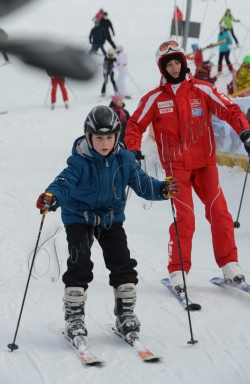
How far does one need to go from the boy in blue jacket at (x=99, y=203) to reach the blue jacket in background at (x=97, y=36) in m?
3.00

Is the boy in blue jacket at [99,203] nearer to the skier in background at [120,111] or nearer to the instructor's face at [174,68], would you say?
the instructor's face at [174,68]

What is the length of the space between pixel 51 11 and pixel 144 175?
3.57 meters

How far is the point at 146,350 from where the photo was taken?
3926mm

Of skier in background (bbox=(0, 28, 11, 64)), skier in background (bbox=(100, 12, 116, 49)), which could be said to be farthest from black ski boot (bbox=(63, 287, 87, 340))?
skier in background (bbox=(0, 28, 11, 64))

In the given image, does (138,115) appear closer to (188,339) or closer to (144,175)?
(144,175)

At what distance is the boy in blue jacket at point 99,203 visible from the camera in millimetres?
3963

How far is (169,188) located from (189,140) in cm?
98

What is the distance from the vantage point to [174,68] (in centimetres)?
489

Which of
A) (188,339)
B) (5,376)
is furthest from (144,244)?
(5,376)

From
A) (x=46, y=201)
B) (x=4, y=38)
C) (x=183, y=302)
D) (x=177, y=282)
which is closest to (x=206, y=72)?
(x=177, y=282)

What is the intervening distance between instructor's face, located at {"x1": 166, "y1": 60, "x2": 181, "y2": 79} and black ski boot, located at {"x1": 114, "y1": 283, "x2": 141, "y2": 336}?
5.62 feet

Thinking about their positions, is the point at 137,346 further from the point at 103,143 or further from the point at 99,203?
the point at 103,143

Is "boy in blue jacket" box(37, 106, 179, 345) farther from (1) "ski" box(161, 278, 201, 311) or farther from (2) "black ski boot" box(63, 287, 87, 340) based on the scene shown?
(1) "ski" box(161, 278, 201, 311)

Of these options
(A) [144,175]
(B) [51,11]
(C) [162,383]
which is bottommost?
(C) [162,383]
